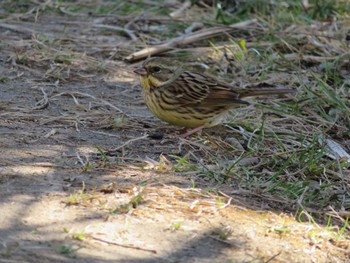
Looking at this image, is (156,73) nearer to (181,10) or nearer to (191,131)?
(191,131)

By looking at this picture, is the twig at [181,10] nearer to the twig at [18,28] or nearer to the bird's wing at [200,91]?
the twig at [18,28]

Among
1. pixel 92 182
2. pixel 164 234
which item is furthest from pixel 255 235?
pixel 92 182

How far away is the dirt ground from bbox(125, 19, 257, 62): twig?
53.1 inches

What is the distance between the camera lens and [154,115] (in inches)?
259

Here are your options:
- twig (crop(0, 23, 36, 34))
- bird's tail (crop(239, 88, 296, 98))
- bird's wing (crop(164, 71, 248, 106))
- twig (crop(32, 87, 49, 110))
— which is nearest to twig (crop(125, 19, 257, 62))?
twig (crop(0, 23, 36, 34))

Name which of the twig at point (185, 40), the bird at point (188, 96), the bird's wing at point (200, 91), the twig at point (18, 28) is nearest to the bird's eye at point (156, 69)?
the bird at point (188, 96)

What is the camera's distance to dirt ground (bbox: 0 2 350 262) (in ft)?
14.1

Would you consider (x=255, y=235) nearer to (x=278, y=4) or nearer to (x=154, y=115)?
(x=154, y=115)

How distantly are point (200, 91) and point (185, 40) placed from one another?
2.29m

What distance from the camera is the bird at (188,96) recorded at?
21.2ft

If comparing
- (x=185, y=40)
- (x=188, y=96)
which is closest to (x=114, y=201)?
(x=188, y=96)

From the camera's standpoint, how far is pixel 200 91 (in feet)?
21.7

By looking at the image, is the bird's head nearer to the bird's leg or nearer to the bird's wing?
the bird's wing

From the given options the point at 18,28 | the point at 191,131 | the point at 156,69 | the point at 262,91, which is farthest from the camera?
the point at 18,28
